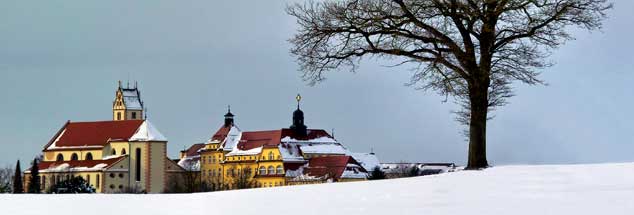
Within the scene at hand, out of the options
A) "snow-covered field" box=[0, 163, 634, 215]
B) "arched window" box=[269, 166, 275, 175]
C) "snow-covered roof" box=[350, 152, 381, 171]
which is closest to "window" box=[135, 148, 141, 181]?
"arched window" box=[269, 166, 275, 175]

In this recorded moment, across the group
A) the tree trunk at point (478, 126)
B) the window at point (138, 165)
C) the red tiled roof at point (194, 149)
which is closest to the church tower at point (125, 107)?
the red tiled roof at point (194, 149)

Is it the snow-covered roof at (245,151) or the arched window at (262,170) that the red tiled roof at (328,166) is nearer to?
the arched window at (262,170)

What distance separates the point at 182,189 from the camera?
143125 millimetres

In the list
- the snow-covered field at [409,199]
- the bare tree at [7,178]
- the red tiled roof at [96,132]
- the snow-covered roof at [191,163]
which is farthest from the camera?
the snow-covered roof at [191,163]

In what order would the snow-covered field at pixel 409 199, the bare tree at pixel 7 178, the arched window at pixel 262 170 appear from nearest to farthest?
the snow-covered field at pixel 409 199 → the bare tree at pixel 7 178 → the arched window at pixel 262 170

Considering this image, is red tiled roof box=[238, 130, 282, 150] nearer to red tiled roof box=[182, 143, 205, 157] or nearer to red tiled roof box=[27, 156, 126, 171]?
red tiled roof box=[182, 143, 205, 157]

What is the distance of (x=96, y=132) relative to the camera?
15762cm

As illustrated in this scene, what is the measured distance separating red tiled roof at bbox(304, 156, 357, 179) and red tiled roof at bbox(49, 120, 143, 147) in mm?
27437

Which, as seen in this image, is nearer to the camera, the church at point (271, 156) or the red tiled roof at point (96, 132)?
the church at point (271, 156)

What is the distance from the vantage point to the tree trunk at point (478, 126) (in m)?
19.0

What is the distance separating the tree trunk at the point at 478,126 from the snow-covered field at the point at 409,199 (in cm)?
380

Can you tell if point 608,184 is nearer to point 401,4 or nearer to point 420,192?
point 420,192

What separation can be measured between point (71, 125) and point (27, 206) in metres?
155

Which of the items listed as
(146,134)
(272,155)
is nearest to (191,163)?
(146,134)
